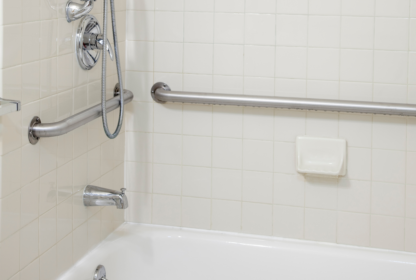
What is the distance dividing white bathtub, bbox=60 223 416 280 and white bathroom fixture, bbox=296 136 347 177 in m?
0.29

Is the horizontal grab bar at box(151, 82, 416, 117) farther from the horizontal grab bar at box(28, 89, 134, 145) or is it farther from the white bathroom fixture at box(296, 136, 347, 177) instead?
the horizontal grab bar at box(28, 89, 134, 145)

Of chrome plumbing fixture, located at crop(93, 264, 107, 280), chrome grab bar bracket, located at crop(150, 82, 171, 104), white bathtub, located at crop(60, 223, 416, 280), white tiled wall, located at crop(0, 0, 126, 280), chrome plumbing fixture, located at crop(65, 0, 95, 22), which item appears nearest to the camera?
white tiled wall, located at crop(0, 0, 126, 280)

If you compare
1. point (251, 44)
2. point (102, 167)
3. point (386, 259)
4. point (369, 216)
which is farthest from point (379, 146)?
point (102, 167)

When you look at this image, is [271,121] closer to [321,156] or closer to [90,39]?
[321,156]

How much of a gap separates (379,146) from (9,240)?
1229mm

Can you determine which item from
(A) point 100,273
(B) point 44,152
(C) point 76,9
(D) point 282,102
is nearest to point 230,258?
(A) point 100,273

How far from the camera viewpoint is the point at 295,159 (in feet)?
5.65

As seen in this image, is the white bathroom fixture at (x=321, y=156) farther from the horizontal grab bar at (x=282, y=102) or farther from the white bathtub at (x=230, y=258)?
the white bathtub at (x=230, y=258)

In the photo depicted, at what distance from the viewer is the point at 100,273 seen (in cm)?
153

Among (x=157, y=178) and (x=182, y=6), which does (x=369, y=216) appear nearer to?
(x=157, y=178)

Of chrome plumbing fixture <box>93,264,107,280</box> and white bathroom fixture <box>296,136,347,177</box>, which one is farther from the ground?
white bathroom fixture <box>296,136,347,177</box>

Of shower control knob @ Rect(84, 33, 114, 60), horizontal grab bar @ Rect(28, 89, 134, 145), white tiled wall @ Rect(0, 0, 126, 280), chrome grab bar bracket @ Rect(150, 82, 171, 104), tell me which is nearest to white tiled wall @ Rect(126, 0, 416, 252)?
chrome grab bar bracket @ Rect(150, 82, 171, 104)

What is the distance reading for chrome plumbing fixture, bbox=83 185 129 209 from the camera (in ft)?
5.11

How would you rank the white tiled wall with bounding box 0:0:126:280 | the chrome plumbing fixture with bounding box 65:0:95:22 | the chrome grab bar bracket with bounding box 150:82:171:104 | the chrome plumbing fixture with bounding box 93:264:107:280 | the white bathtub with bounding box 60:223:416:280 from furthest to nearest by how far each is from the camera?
1. the chrome grab bar bracket with bounding box 150:82:171:104
2. the white bathtub with bounding box 60:223:416:280
3. the chrome plumbing fixture with bounding box 93:264:107:280
4. the chrome plumbing fixture with bounding box 65:0:95:22
5. the white tiled wall with bounding box 0:0:126:280
